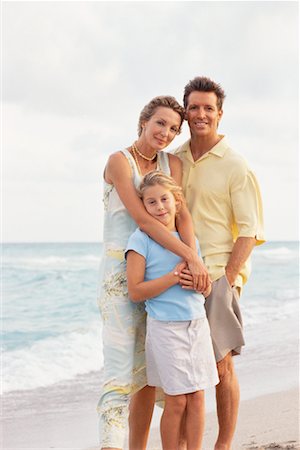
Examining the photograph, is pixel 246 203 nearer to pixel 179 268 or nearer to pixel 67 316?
pixel 179 268

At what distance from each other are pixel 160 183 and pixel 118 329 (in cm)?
79

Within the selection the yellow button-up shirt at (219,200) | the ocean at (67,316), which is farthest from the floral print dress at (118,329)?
the ocean at (67,316)

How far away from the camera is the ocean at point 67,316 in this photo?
25.6 feet

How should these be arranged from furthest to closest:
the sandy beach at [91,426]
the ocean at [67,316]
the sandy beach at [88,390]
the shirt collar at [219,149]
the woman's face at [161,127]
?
1. the ocean at [67,316]
2. the sandy beach at [88,390]
3. the sandy beach at [91,426]
4. the shirt collar at [219,149]
5. the woman's face at [161,127]

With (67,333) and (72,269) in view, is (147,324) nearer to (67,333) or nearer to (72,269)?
(67,333)

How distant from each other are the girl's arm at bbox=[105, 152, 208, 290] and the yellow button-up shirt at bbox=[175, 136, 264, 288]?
0.30m

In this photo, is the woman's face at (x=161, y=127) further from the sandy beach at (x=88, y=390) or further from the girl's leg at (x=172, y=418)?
the sandy beach at (x=88, y=390)

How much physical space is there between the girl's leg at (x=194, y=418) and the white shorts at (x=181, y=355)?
6 centimetres

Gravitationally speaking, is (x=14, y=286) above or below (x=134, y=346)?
below

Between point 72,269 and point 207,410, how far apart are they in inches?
629

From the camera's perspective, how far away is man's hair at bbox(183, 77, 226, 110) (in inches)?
151

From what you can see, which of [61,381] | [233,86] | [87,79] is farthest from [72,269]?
[61,381]

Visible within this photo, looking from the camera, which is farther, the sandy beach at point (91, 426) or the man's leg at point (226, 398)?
the sandy beach at point (91, 426)

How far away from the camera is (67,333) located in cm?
1091
